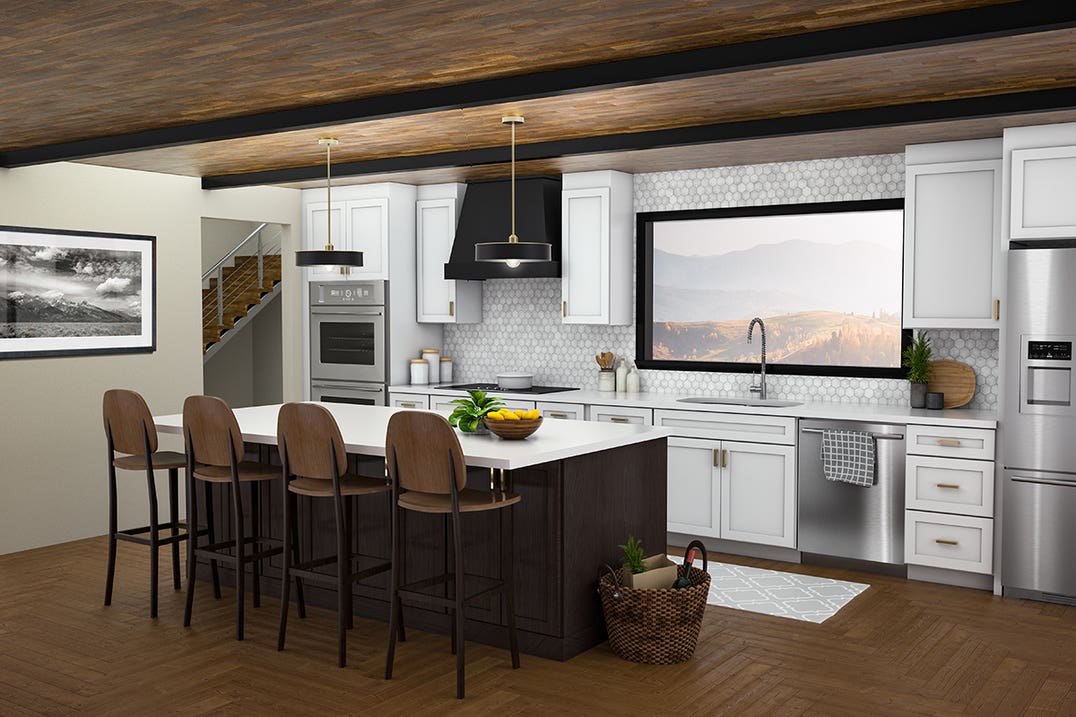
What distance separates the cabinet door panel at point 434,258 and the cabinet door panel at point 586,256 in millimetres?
1053

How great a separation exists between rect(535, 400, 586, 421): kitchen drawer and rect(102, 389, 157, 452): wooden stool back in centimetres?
270

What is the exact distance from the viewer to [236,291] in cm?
1104

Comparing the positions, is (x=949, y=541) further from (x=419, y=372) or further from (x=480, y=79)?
(x=419, y=372)

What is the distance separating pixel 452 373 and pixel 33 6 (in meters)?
5.26

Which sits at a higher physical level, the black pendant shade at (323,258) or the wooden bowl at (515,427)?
the black pendant shade at (323,258)

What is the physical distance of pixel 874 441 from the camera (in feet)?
19.2

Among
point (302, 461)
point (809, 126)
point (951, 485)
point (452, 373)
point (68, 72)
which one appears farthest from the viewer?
point (452, 373)

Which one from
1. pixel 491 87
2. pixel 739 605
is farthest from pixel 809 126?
pixel 739 605

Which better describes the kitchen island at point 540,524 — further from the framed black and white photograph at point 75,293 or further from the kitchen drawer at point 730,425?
the framed black and white photograph at point 75,293

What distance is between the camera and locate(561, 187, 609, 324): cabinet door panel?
23.4ft

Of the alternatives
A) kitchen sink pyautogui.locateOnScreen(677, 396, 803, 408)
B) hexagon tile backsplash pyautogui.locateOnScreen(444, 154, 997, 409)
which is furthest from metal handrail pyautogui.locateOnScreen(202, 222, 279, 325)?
kitchen sink pyautogui.locateOnScreen(677, 396, 803, 408)

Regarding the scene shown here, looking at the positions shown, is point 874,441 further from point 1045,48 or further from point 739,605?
point 1045,48

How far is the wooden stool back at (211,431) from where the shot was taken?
4.83 metres

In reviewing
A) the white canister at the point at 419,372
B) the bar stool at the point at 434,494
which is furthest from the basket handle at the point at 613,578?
the white canister at the point at 419,372
